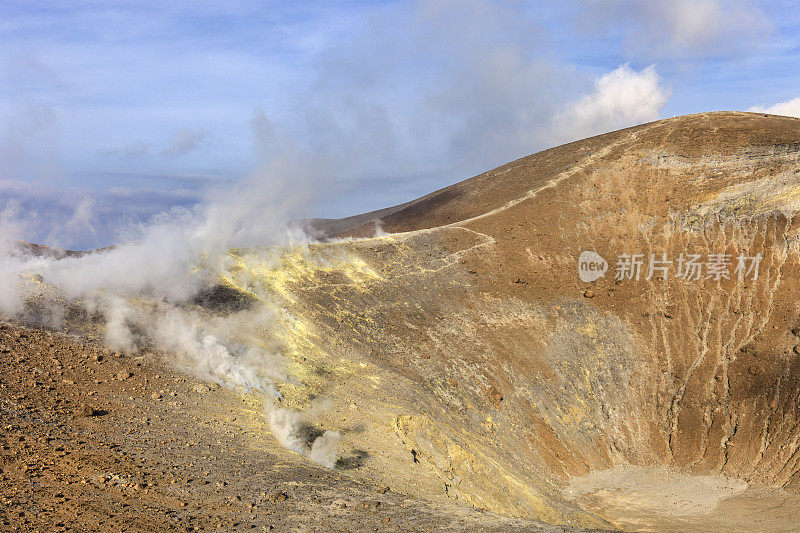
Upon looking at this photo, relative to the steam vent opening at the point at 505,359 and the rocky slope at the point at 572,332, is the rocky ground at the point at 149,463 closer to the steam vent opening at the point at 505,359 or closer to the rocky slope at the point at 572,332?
the steam vent opening at the point at 505,359

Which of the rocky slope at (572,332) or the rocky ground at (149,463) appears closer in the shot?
the rocky ground at (149,463)

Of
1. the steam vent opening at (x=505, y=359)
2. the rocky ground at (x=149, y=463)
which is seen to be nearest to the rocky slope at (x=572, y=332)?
the steam vent opening at (x=505, y=359)

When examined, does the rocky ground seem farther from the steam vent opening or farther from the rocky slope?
the rocky slope

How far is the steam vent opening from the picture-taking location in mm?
15195

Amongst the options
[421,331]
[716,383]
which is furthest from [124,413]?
[716,383]

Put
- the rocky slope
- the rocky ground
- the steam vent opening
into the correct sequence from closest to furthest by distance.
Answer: the rocky ground, the steam vent opening, the rocky slope

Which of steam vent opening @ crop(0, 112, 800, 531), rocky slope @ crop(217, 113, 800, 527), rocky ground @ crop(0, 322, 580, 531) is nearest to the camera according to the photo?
rocky ground @ crop(0, 322, 580, 531)

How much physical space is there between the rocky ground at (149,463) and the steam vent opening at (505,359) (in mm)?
90

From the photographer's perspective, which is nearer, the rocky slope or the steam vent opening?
the steam vent opening

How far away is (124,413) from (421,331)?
14685mm

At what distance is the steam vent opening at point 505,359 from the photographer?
1520 cm

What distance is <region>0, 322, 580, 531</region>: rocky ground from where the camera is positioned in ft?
36.3

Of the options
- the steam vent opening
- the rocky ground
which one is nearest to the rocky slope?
the steam vent opening

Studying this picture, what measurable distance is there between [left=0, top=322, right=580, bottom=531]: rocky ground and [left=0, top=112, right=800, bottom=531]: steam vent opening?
9cm
